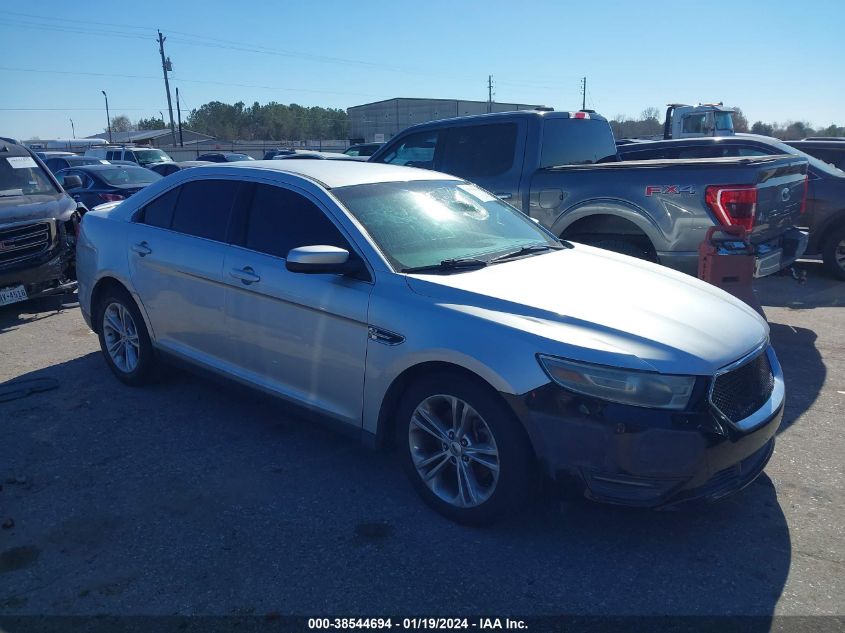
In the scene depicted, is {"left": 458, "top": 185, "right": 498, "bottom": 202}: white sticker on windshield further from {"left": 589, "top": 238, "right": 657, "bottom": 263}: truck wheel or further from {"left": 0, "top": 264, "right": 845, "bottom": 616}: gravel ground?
{"left": 589, "top": 238, "right": 657, "bottom": 263}: truck wheel

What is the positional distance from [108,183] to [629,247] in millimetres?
11198

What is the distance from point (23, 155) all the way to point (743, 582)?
9.34m

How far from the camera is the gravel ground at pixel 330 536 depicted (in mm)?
2943

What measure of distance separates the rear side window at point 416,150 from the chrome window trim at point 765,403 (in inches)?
191

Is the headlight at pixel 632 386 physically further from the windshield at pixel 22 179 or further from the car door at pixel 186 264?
the windshield at pixel 22 179

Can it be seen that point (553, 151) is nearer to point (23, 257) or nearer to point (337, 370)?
point (337, 370)

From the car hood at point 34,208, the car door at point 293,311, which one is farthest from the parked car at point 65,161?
the car door at point 293,311

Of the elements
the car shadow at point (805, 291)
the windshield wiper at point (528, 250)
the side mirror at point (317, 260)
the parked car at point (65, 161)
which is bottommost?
the car shadow at point (805, 291)

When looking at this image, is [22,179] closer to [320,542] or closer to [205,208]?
[205,208]

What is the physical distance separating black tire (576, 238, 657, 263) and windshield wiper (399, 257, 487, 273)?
3.00 m

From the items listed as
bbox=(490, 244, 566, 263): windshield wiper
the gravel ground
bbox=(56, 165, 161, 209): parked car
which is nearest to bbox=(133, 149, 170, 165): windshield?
bbox=(56, 165, 161, 209): parked car

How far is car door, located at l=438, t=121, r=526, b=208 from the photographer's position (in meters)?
7.15

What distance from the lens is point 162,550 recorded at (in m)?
3.32

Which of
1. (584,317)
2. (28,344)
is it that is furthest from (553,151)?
(28,344)
